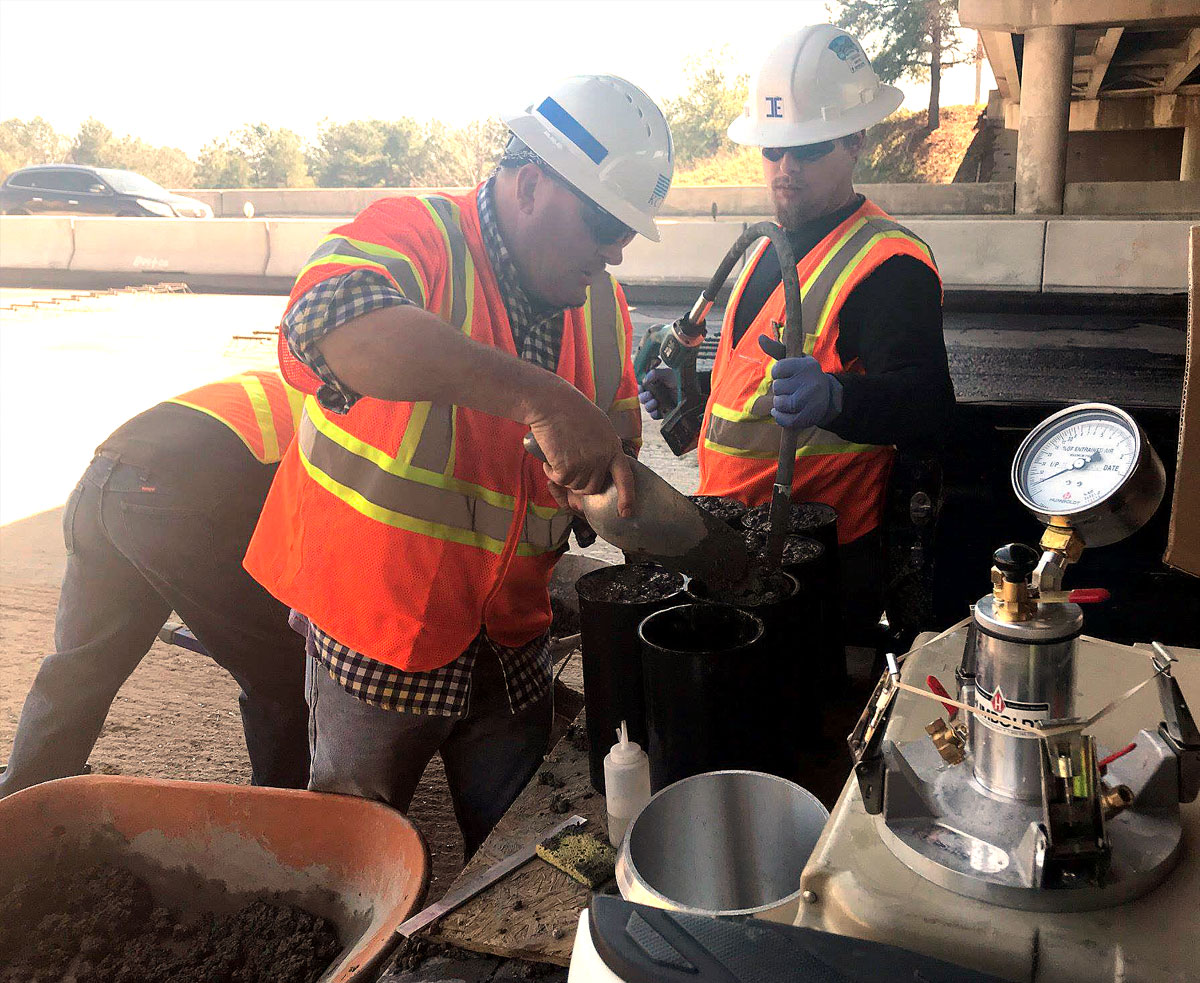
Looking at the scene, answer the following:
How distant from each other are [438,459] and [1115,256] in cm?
847

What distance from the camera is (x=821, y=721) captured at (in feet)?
5.27

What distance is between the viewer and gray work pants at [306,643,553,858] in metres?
1.95

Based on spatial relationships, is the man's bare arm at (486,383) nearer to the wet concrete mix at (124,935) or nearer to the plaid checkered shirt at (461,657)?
the plaid checkered shirt at (461,657)

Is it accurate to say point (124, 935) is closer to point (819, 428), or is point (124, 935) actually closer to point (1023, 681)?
point (1023, 681)

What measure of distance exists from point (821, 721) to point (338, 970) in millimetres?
800

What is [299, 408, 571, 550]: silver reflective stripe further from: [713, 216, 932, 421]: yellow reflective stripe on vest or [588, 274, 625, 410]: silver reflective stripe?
[713, 216, 932, 421]: yellow reflective stripe on vest

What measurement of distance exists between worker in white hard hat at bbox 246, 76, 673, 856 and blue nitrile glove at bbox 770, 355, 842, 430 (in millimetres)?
411

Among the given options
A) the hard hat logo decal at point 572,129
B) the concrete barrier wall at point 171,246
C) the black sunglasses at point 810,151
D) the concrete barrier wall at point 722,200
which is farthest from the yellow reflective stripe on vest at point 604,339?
the concrete barrier wall at point 171,246

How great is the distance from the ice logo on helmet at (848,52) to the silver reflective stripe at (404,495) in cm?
172

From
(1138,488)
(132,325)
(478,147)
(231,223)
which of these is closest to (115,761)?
(1138,488)

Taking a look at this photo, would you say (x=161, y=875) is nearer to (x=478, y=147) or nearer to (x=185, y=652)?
(x=185, y=652)

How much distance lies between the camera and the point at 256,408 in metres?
2.84

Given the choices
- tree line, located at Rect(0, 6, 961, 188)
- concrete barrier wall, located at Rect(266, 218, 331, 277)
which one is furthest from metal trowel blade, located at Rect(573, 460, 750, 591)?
tree line, located at Rect(0, 6, 961, 188)

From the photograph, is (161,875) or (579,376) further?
(579,376)
